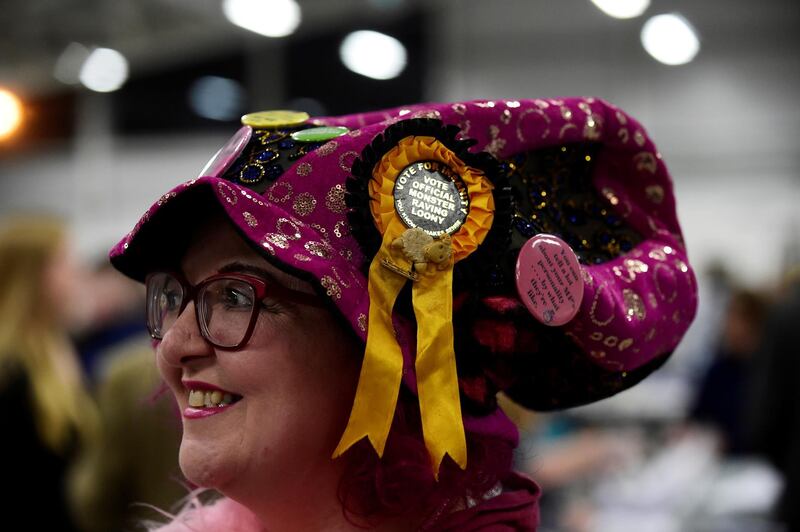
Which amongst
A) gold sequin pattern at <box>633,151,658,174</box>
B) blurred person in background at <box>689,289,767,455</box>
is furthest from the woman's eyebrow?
blurred person in background at <box>689,289,767,455</box>

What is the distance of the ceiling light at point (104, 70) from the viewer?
9262 millimetres

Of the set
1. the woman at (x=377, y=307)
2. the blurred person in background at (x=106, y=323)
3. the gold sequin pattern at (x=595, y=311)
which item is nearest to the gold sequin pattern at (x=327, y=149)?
the woman at (x=377, y=307)

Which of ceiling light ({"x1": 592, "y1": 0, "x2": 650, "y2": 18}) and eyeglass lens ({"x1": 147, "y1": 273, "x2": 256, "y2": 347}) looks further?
ceiling light ({"x1": 592, "y1": 0, "x2": 650, "y2": 18})

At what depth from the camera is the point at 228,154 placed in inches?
54.1

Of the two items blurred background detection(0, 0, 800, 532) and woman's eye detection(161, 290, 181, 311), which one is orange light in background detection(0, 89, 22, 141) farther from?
woman's eye detection(161, 290, 181, 311)

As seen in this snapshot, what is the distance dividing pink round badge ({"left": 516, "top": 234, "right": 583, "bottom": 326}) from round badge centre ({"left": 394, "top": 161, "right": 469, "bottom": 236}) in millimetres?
96

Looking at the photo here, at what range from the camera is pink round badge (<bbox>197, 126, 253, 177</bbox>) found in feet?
4.39

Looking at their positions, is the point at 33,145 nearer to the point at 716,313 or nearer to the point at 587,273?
the point at 716,313

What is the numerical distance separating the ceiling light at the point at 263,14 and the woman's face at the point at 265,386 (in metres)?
7.73

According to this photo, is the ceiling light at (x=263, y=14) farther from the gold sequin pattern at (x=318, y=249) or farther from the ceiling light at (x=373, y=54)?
the gold sequin pattern at (x=318, y=249)

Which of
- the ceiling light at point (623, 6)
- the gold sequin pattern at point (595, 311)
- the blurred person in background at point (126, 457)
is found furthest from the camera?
the ceiling light at point (623, 6)

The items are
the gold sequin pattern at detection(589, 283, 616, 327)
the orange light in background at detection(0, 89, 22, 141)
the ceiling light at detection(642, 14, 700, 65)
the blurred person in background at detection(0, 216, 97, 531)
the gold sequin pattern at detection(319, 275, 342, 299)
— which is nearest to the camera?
the gold sequin pattern at detection(319, 275, 342, 299)

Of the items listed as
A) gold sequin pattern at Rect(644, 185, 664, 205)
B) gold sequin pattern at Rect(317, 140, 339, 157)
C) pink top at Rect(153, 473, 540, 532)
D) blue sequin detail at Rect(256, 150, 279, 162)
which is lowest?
pink top at Rect(153, 473, 540, 532)

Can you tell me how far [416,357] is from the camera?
125 cm
